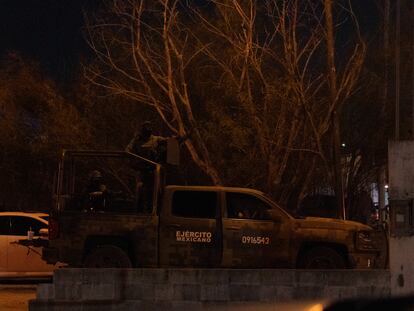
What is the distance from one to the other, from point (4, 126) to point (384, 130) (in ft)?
35.4

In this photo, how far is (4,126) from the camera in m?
20.3

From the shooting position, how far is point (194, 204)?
1095 centimetres

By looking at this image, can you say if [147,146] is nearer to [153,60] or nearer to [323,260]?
[323,260]

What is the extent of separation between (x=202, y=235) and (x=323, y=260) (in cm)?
192

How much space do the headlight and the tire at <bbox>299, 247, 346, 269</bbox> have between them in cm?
34

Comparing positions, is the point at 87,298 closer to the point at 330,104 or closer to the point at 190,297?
the point at 190,297

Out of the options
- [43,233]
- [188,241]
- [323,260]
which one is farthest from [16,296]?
[323,260]

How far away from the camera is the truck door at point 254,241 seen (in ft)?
35.1

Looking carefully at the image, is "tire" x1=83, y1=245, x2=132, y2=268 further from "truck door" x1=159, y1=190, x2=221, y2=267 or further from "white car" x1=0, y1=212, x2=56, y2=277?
"white car" x1=0, y1=212, x2=56, y2=277

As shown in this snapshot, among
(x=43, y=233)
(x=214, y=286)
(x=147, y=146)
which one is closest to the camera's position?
(x=214, y=286)


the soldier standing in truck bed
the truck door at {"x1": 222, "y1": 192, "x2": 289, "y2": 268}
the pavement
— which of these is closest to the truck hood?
the truck door at {"x1": 222, "y1": 192, "x2": 289, "y2": 268}

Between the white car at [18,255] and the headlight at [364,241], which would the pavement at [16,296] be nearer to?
the white car at [18,255]

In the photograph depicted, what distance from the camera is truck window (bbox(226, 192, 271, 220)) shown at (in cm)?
1096

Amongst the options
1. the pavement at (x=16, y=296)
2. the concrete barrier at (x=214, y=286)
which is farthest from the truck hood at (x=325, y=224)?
the pavement at (x=16, y=296)
